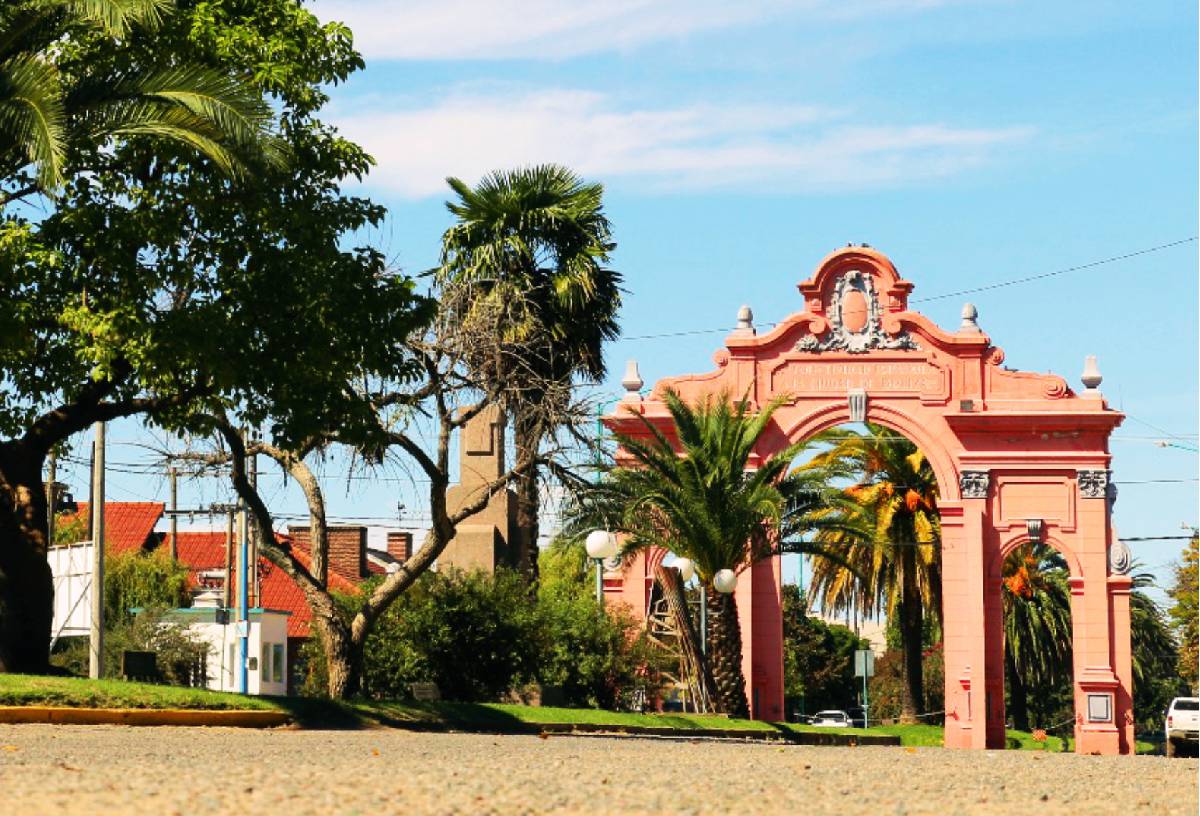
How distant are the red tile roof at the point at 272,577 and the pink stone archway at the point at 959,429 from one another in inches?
674

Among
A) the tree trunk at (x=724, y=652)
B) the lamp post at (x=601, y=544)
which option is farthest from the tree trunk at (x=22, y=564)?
the tree trunk at (x=724, y=652)

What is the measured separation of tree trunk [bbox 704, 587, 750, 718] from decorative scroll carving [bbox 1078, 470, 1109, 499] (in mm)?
12482

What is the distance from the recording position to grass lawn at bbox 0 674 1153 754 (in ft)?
70.8

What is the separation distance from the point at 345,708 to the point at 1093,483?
77.4ft

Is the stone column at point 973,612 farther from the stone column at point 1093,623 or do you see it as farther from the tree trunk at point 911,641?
the tree trunk at point 911,641

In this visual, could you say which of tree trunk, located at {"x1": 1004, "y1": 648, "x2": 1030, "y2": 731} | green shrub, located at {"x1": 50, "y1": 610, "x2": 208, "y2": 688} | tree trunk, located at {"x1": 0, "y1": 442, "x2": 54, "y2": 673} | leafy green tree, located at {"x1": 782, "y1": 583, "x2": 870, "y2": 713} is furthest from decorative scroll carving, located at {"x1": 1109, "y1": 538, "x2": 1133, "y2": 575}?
leafy green tree, located at {"x1": 782, "y1": 583, "x2": 870, "y2": 713}

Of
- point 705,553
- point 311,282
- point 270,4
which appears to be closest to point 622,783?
point 311,282

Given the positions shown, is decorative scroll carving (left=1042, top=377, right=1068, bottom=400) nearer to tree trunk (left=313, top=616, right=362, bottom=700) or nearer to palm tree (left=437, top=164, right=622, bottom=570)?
palm tree (left=437, top=164, right=622, bottom=570)


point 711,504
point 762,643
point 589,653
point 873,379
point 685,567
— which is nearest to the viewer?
point 685,567

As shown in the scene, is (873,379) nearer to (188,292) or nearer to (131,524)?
(188,292)

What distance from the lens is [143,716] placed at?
21875 mm

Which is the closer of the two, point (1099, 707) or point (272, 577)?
point (1099, 707)

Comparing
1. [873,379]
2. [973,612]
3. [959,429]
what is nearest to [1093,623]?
[973,612]

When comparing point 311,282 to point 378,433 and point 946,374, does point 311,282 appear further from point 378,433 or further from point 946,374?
point 946,374
